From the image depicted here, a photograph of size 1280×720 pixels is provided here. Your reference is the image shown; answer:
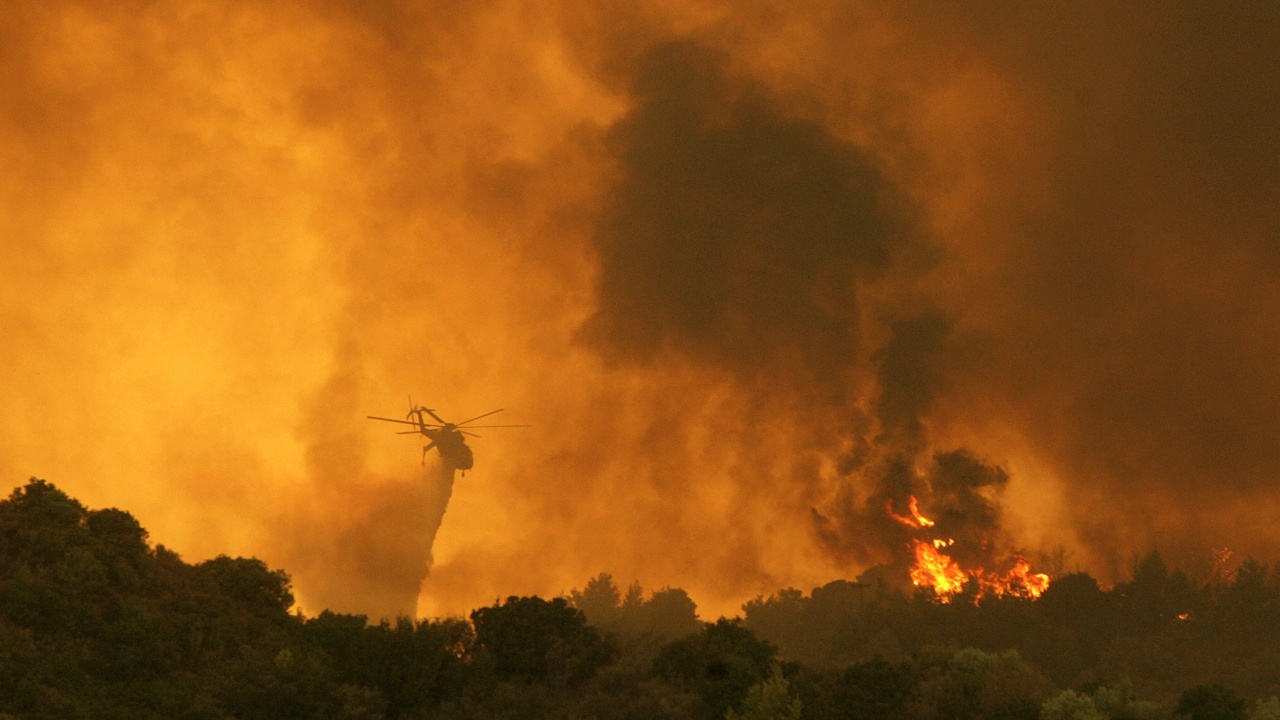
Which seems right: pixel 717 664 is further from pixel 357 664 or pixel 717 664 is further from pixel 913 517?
pixel 913 517

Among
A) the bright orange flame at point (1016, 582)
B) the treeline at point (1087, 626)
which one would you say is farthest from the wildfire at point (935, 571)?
the treeline at point (1087, 626)

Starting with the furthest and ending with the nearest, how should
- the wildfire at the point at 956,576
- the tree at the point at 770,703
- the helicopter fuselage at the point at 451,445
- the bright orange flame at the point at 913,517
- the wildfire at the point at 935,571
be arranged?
the helicopter fuselage at the point at 451,445 < the bright orange flame at the point at 913,517 < the wildfire at the point at 935,571 < the wildfire at the point at 956,576 < the tree at the point at 770,703

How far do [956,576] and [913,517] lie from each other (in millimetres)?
8531

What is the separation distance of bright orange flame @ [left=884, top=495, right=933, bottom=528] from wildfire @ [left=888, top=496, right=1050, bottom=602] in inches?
5.7

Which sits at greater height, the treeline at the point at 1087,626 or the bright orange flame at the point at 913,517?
the bright orange flame at the point at 913,517

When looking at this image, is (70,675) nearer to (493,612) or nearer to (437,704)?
(437,704)

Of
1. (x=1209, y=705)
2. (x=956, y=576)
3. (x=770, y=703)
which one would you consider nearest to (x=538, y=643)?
(x=770, y=703)

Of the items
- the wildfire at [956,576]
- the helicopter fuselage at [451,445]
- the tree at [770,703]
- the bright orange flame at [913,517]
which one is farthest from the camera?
the helicopter fuselage at [451,445]

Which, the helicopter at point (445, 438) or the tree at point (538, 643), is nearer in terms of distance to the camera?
the tree at point (538, 643)

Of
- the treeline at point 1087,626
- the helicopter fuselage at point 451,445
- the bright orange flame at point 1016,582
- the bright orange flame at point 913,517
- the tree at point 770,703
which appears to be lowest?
the tree at point 770,703

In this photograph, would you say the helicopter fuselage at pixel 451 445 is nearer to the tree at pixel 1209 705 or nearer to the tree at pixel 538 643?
the tree at pixel 538 643

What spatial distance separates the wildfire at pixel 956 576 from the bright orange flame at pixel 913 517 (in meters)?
0.15

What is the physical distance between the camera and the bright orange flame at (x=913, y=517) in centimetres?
13938

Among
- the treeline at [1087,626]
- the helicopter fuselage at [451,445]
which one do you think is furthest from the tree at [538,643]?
the helicopter fuselage at [451,445]
